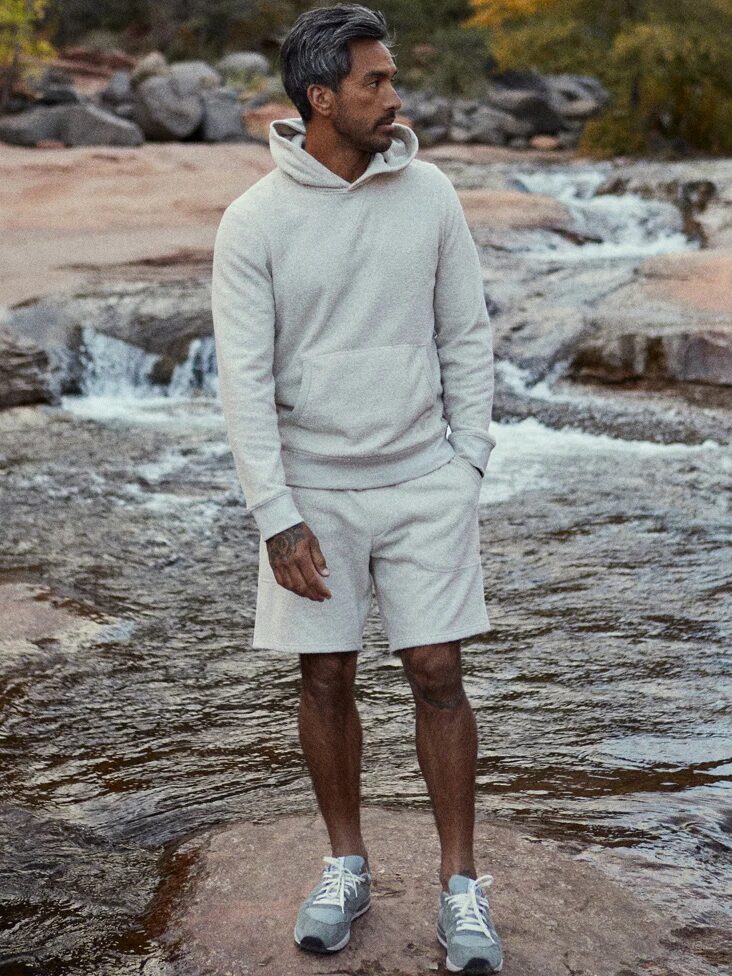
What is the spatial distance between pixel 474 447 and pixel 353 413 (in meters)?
0.27

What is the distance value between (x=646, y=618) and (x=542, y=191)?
14.0 meters

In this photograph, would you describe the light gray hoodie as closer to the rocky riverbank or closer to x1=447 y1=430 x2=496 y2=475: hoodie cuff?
x1=447 y1=430 x2=496 y2=475: hoodie cuff

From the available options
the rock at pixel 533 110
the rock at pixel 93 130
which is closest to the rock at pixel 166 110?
the rock at pixel 93 130

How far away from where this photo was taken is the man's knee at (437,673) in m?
2.62

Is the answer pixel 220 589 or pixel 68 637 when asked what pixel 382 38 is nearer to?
pixel 68 637

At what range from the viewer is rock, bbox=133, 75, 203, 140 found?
866 inches

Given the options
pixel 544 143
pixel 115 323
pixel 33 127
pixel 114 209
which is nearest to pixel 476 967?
pixel 115 323

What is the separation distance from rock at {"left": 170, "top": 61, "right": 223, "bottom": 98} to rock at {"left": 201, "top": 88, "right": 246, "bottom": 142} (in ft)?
0.93

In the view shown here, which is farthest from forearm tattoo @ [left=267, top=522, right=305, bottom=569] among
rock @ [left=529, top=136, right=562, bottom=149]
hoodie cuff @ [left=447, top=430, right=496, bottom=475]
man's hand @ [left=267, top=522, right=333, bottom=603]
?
rock @ [left=529, top=136, right=562, bottom=149]

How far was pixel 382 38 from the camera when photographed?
2.61 metres

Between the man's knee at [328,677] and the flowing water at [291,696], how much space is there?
642mm

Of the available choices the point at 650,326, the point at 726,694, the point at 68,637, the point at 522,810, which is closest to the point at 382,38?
the point at 522,810

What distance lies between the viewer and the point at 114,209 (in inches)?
601

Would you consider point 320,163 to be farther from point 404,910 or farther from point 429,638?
point 404,910
